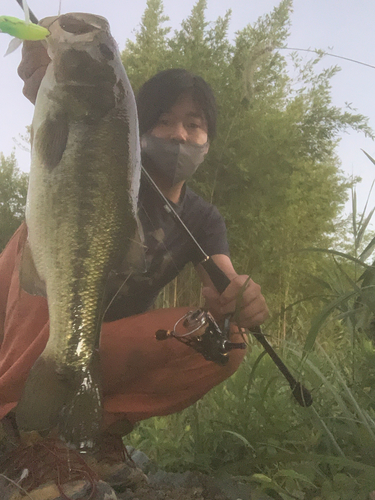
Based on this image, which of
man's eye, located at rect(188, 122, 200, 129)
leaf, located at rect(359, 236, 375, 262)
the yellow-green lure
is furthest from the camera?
man's eye, located at rect(188, 122, 200, 129)

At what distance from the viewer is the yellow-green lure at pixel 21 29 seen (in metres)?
0.55

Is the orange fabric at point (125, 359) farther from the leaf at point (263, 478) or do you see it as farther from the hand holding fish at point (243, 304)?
the leaf at point (263, 478)

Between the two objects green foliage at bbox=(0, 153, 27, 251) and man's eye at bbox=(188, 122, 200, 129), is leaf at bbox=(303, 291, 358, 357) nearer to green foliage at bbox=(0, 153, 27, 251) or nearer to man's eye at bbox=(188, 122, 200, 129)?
man's eye at bbox=(188, 122, 200, 129)

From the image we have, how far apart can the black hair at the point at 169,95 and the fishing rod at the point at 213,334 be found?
0.11 metres

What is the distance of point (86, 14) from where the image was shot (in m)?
0.63

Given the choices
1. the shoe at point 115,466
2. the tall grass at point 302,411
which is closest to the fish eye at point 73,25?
the tall grass at point 302,411

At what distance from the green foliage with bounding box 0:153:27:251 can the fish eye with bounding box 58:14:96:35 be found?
28cm

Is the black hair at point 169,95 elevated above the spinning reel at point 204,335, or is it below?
above

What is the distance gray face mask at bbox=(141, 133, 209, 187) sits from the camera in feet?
2.38

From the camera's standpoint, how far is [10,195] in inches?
30.9

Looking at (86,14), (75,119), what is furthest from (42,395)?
(86,14)

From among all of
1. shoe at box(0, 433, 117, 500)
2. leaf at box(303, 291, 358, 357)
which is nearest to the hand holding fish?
leaf at box(303, 291, 358, 357)

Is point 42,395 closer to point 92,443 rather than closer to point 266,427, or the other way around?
point 92,443

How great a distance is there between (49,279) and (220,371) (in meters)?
0.39
